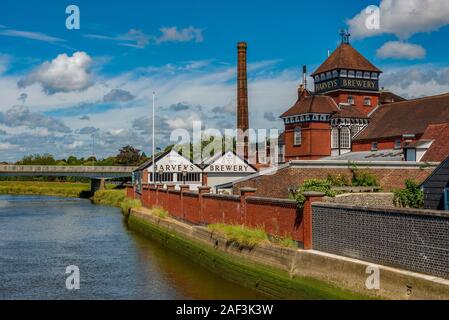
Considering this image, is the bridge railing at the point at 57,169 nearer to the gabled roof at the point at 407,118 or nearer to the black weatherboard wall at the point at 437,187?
the gabled roof at the point at 407,118

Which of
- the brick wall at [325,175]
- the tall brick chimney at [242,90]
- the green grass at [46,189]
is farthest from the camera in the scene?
the green grass at [46,189]

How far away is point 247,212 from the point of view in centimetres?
2317

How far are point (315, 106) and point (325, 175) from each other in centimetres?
2204

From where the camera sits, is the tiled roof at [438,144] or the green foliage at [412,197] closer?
the green foliage at [412,197]

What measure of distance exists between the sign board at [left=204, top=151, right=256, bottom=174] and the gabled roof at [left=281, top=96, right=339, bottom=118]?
9.64 meters

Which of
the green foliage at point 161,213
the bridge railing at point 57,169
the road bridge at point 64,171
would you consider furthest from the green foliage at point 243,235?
the bridge railing at point 57,169

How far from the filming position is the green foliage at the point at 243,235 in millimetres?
20548

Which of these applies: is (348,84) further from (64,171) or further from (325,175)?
(64,171)

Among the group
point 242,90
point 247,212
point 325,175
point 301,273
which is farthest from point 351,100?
point 301,273

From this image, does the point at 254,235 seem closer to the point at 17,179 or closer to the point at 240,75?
the point at 240,75

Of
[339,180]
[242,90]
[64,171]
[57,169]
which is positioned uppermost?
[242,90]

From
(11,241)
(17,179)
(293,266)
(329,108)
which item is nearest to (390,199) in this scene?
(293,266)
